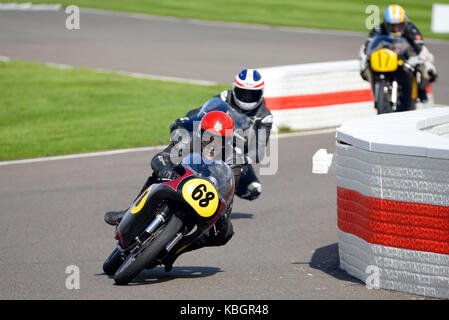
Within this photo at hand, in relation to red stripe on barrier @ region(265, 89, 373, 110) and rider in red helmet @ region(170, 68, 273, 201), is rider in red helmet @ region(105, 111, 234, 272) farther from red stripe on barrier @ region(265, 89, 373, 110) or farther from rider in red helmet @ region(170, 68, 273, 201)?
red stripe on barrier @ region(265, 89, 373, 110)

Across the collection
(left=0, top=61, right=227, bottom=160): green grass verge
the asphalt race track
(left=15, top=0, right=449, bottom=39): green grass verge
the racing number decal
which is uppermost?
the racing number decal

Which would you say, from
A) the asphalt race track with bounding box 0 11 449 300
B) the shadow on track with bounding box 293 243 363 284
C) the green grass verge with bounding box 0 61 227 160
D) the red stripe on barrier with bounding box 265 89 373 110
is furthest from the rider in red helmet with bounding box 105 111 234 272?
the red stripe on barrier with bounding box 265 89 373 110

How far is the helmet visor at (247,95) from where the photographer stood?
10320 millimetres

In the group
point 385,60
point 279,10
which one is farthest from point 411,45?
point 279,10

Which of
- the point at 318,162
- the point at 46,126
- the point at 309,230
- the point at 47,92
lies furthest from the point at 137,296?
the point at 47,92

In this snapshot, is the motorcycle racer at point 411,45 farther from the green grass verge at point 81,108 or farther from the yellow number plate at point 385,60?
the green grass verge at point 81,108

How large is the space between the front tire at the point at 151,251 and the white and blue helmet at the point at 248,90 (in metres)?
3.16

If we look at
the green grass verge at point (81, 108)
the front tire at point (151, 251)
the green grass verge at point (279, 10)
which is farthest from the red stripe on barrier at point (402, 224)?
the green grass verge at point (279, 10)

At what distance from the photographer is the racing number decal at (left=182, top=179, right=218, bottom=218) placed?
7328 millimetres

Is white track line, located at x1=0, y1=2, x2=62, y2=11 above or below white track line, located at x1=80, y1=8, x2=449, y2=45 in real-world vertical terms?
above

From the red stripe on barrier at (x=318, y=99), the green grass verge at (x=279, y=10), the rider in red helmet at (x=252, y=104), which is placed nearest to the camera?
the rider in red helmet at (x=252, y=104)

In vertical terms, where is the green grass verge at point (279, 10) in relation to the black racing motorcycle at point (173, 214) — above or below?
below

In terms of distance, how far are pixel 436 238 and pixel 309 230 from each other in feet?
9.41

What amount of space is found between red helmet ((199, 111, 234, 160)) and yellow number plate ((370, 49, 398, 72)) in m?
7.00
